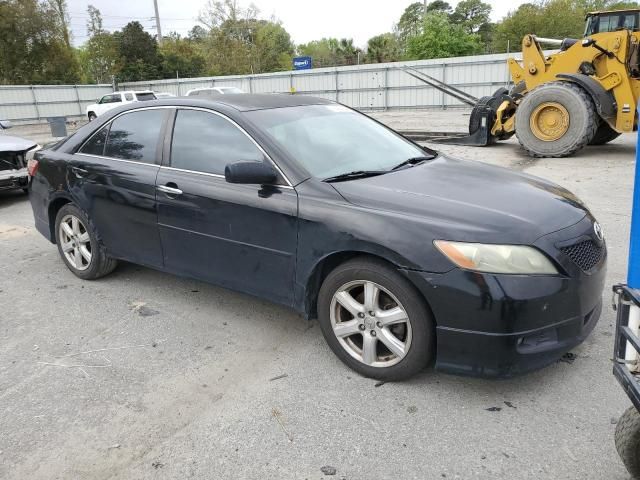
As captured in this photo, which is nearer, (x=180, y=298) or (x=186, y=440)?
(x=186, y=440)

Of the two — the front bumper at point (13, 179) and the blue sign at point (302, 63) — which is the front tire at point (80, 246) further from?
the blue sign at point (302, 63)

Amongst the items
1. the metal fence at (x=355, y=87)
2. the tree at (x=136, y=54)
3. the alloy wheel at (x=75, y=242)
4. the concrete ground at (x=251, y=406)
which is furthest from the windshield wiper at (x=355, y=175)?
the tree at (x=136, y=54)

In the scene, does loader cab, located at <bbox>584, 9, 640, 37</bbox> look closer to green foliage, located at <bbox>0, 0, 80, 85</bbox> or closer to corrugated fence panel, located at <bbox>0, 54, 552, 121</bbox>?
corrugated fence panel, located at <bbox>0, 54, 552, 121</bbox>

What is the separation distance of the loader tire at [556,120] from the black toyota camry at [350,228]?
708 centimetres

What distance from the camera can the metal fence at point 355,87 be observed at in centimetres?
2580

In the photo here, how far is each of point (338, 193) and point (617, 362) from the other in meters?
1.68

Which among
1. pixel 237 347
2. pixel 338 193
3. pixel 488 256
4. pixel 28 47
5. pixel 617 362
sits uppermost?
pixel 28 47

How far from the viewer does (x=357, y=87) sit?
29.0 meters

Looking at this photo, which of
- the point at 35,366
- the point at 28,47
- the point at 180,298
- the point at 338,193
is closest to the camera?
the point at 338,193

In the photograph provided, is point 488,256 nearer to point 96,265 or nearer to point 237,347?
point 237,347

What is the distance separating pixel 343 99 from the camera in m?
29.8

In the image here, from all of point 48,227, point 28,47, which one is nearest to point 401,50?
point 28,47

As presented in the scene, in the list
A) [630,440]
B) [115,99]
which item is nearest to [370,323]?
[630,440]

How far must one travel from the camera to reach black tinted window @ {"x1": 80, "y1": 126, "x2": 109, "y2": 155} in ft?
14.7
